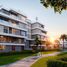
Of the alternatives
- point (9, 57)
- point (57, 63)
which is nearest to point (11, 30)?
point (9, 57)

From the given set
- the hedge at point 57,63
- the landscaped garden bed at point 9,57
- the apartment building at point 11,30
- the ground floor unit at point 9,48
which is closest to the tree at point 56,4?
the hedge at point 57,63

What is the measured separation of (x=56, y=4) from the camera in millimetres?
14484

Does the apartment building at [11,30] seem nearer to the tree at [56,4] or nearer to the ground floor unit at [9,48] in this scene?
the ground floor unit at [9,48]

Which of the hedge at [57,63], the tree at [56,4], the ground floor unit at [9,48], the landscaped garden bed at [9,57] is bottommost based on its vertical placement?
the landscaped garden bed at [9,57]

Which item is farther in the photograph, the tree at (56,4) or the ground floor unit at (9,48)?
the ground floor unit at (9,48)

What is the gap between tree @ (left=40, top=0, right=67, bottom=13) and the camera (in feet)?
46.6

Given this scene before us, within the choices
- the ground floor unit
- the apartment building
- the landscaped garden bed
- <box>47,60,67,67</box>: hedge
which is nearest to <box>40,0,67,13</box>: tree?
<box>47,60,67,67</box>: hedge

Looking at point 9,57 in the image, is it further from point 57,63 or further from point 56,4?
point 56,4

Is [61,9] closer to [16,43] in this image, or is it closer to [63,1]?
[63,1]

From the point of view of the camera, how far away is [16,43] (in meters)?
63.4

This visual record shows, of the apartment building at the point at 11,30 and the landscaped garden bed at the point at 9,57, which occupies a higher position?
the apartment building at the point at 11,30

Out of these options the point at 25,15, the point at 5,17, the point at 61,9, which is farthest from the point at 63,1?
the point at 25,15

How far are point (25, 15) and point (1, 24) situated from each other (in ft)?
67.3

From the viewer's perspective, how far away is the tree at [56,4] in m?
14.2
